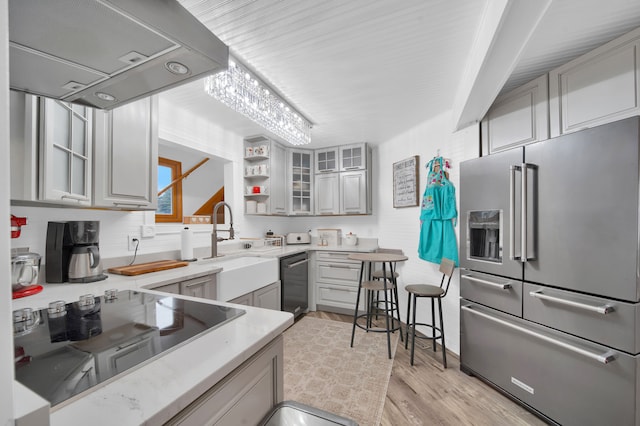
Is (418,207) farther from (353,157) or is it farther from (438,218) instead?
(353,157)

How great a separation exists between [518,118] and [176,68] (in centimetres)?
235

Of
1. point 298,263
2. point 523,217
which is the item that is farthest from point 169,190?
point 523,217

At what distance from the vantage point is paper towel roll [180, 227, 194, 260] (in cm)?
237

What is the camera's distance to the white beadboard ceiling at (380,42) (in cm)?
137

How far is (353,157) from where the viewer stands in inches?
149

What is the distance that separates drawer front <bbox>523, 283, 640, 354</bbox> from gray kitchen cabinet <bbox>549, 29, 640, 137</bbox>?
41.0 inches

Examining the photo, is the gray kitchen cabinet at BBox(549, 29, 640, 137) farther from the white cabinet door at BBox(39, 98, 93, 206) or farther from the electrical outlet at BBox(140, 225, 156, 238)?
the electrical outlet at BBox(140, 225, 156, 238)

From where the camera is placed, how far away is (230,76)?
71.8 inches

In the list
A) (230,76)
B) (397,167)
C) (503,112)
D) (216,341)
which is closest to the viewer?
(216,341)

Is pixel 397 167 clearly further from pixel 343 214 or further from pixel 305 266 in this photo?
pixel 305 266

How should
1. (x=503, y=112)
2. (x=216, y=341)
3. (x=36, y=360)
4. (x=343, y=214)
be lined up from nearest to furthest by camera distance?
(x=36, y=360)
(x=216, y=341)
(x=503, y=112)
(x=343, y=214)

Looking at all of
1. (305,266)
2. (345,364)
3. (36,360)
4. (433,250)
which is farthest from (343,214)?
(36,360)

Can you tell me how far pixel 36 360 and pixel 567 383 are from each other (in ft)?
7.67

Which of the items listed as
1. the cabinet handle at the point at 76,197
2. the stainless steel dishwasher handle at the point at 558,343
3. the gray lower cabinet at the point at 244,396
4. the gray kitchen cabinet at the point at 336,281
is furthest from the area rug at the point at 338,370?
the cabinet handle at the point at 76,197
